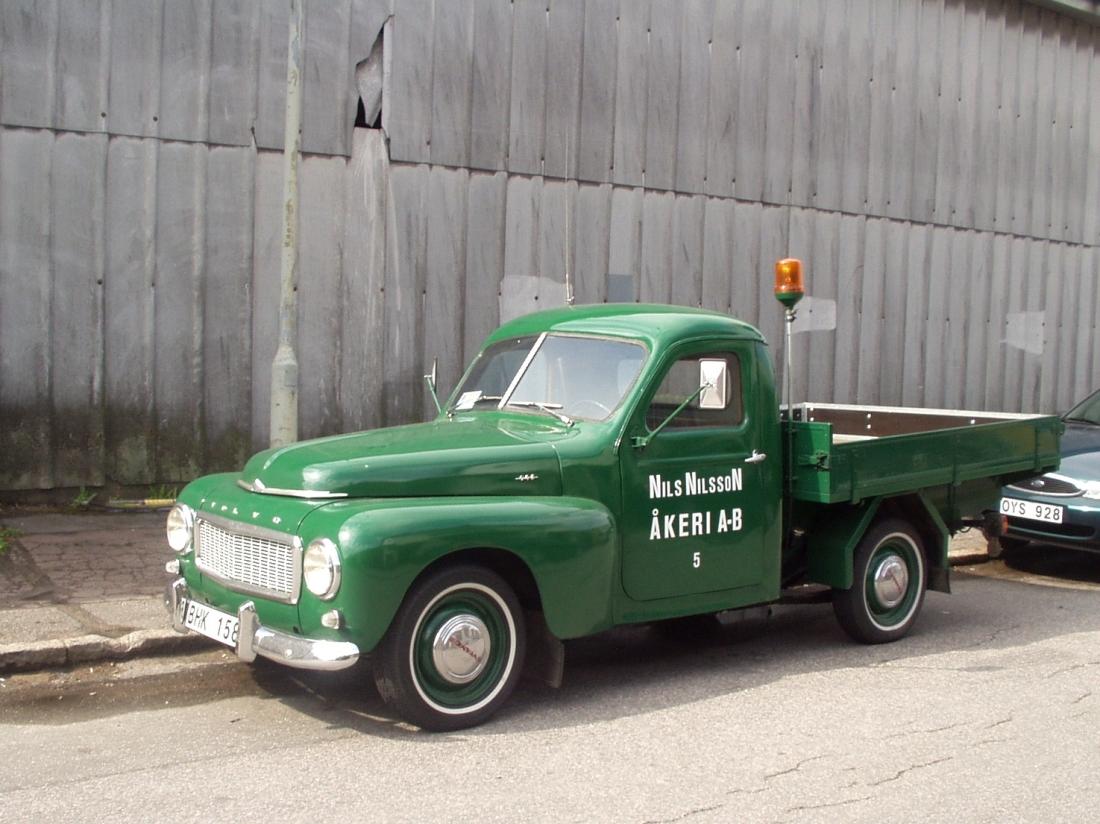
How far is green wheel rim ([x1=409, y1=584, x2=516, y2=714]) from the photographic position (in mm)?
5047

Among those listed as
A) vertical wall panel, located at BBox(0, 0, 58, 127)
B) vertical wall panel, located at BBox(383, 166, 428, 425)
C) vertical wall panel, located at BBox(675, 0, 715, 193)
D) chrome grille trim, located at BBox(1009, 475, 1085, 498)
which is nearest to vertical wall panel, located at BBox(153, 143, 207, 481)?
vertical wall panel, located at BBox(0, 0, 58, 127)

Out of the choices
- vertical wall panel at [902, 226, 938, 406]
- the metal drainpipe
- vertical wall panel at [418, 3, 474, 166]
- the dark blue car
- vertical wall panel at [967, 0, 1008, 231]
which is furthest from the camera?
vertical wall panel at [967, 0, 1008, 231]

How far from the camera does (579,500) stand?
5.53 m

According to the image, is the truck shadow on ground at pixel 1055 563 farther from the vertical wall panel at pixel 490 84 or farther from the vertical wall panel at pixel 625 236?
the vertical wall panel at pixel 490 84

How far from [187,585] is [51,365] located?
4288 millimetres

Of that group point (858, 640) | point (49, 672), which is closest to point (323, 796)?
point (49, 672)

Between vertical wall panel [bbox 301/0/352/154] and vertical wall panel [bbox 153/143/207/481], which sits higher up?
vertical wall panel [bbox 301/0/352/154]

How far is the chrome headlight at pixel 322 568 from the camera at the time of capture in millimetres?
4758

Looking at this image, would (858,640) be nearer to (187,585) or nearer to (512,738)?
(512,738)

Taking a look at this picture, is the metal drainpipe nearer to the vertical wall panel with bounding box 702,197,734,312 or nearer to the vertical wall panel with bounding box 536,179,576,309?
the vertical wall panel with bounding box 536,179,576,309

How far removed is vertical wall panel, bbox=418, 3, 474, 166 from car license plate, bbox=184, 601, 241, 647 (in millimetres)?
6186

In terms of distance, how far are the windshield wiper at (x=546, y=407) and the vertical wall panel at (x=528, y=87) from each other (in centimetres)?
548

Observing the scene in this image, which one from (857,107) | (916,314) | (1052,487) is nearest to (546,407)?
(1052,487)

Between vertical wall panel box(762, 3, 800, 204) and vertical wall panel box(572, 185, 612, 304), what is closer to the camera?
vertical wall panel box(572, 185, 612, 304)
